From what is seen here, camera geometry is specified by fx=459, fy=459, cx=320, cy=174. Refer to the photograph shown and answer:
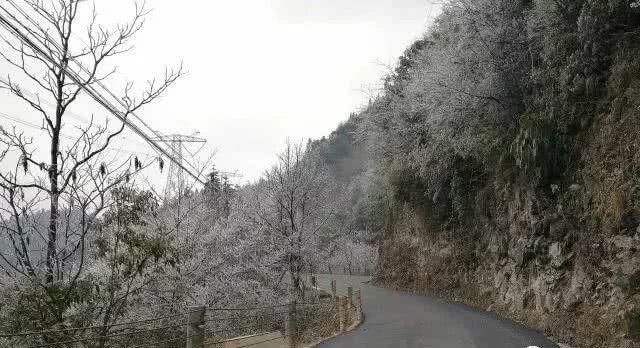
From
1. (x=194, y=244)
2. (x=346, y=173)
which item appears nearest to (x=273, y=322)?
(x=194, y=244)

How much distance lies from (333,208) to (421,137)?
11.5 m

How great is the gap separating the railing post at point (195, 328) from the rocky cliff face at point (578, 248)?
22.0 ft

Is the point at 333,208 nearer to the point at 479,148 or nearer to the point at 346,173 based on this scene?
the point at 479,148

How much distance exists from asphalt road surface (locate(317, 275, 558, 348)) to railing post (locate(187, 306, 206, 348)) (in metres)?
4.68

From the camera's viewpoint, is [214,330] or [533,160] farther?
[214,330]

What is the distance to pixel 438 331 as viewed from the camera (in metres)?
11.2

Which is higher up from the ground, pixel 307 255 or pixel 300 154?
pixel 300 154

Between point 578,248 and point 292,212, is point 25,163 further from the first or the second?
point 292,212

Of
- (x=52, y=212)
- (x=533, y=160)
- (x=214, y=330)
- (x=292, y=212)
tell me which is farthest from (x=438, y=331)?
(x=292, y=212)

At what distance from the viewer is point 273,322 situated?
1758cm

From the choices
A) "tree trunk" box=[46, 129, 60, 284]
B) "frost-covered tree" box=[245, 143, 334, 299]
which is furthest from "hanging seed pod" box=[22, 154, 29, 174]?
"frost-covered tree" box=[245, 143, 334, 299]

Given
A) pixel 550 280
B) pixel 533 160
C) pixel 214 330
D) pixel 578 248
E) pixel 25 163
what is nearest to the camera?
pixel 25 163

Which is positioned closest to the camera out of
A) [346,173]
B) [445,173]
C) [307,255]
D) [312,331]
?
[312,331]

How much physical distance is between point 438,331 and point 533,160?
5094 millimetres
